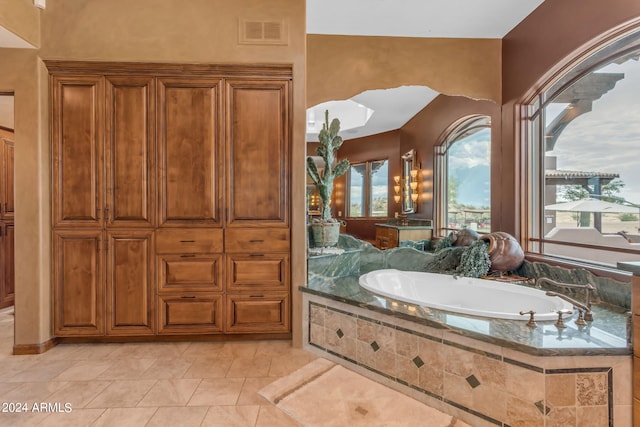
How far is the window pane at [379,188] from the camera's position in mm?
4812

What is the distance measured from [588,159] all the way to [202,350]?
3.29 metres

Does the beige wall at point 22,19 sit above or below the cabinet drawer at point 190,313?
above

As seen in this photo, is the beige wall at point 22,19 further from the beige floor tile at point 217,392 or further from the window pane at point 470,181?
the window pane at point 470,181

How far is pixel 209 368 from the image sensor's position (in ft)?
7.26

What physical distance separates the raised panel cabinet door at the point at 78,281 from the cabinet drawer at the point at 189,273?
0.51 metres

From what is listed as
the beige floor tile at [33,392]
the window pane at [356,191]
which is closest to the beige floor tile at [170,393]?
the beige floor tile at [33,392]

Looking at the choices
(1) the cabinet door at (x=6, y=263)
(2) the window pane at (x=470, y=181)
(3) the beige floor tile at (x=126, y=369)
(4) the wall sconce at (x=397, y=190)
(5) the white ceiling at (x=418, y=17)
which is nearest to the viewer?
(3) the beige floor tile at (x=126, y=369)

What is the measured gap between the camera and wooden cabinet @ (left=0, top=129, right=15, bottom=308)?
3439 millimetres

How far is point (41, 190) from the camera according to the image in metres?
2.44

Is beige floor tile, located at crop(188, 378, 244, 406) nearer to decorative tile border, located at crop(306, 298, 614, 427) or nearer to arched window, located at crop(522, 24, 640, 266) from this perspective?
decorative tile border, located at crop(306, 298, 614, 427)

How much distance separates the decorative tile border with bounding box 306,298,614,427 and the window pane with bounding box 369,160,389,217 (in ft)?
9.97

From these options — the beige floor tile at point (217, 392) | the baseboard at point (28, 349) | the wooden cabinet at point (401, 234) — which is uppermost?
the wooden cabinet at point (401, 234)

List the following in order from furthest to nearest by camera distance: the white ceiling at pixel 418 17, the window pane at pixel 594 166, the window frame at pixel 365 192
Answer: the window frame at pixel 365 192 < the white ceiling at pixel 418 17 < the window pane at pixel 594 166

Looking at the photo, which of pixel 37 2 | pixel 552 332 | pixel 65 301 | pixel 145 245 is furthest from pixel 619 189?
pixel 37 2
